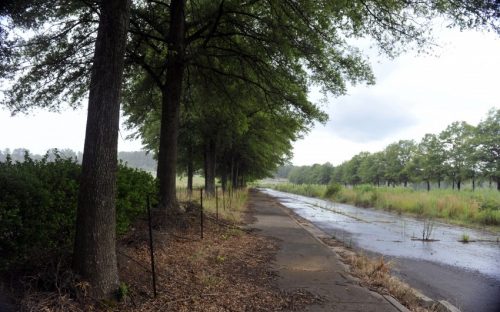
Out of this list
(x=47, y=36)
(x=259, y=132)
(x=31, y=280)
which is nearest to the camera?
(x=31, y=280)

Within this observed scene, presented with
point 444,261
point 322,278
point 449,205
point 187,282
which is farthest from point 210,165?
point 187,282

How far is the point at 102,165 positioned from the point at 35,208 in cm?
95

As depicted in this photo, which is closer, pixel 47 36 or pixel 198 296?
pixel 198 296

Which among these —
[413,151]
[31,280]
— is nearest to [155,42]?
[31,280]

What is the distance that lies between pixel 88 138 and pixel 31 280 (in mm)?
1706

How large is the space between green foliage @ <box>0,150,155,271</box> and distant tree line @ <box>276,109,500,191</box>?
47774 millimetres

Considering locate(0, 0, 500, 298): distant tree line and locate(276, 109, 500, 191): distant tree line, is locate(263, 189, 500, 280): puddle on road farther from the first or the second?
locate(276, 109, 500, 191): distant tree line

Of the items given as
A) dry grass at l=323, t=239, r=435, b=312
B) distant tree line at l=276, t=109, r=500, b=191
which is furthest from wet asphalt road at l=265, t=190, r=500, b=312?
distant tree line at l=276, t=109, r=500, b=191

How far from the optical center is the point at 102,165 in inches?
195

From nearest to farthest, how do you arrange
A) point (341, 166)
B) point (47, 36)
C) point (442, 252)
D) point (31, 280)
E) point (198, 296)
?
1. point (31, 280)
2. point (198, 296)
3. point (47, 36)
4. point (442, 252)
5. point (341, 166)

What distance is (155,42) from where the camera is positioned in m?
13.4

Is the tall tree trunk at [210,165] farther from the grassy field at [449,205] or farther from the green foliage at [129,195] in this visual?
the green foliage at [129,195]

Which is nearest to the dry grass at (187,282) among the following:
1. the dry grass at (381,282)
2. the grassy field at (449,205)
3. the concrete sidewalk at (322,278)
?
the concrete sidewalk at (322,278)

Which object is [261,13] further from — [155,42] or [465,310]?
[465,310]
